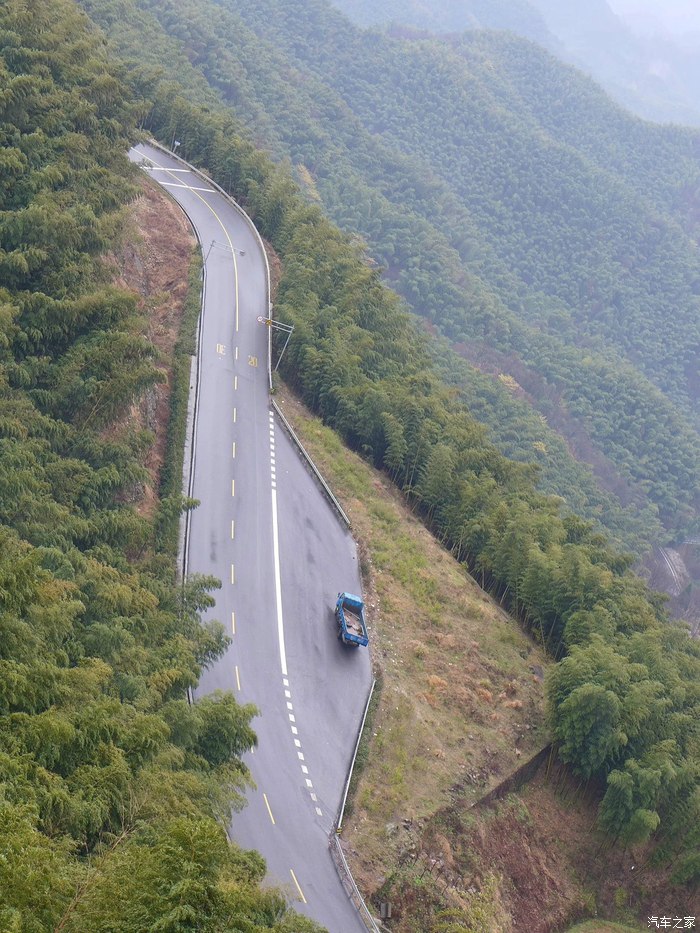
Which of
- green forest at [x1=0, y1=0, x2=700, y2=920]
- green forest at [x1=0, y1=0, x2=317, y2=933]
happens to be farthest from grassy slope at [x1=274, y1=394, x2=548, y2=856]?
green forest at [x1=0, y1=0, x2=317, y2=933]

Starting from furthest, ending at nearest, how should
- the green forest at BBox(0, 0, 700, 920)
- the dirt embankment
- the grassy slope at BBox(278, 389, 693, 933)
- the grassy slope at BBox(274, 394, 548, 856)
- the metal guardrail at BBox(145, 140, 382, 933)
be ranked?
1. the dirt embankment
2. the grassy slope at BBox(274, 394, 548, 856)
3. the grassy slope at BBox(278, 389, 693, 933)
4. the metal guardrail at BBox(145, 140, 382, 933)
5. the green forest at BBox(0, 0, 700, 920)

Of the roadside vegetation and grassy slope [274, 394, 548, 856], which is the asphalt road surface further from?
the roadside vegetation

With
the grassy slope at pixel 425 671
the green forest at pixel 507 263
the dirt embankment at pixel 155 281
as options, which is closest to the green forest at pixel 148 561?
the grassy slope at pixel 425 671

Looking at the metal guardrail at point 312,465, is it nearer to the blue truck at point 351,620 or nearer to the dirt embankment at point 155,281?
the dirt embankment at point 155,281

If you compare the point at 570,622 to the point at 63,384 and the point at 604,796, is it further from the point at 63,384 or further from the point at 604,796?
the point at 63,384

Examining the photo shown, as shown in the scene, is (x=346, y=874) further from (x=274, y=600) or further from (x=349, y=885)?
(x=274, y=600)

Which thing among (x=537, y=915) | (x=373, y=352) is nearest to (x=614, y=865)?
(x=537, y=915)
